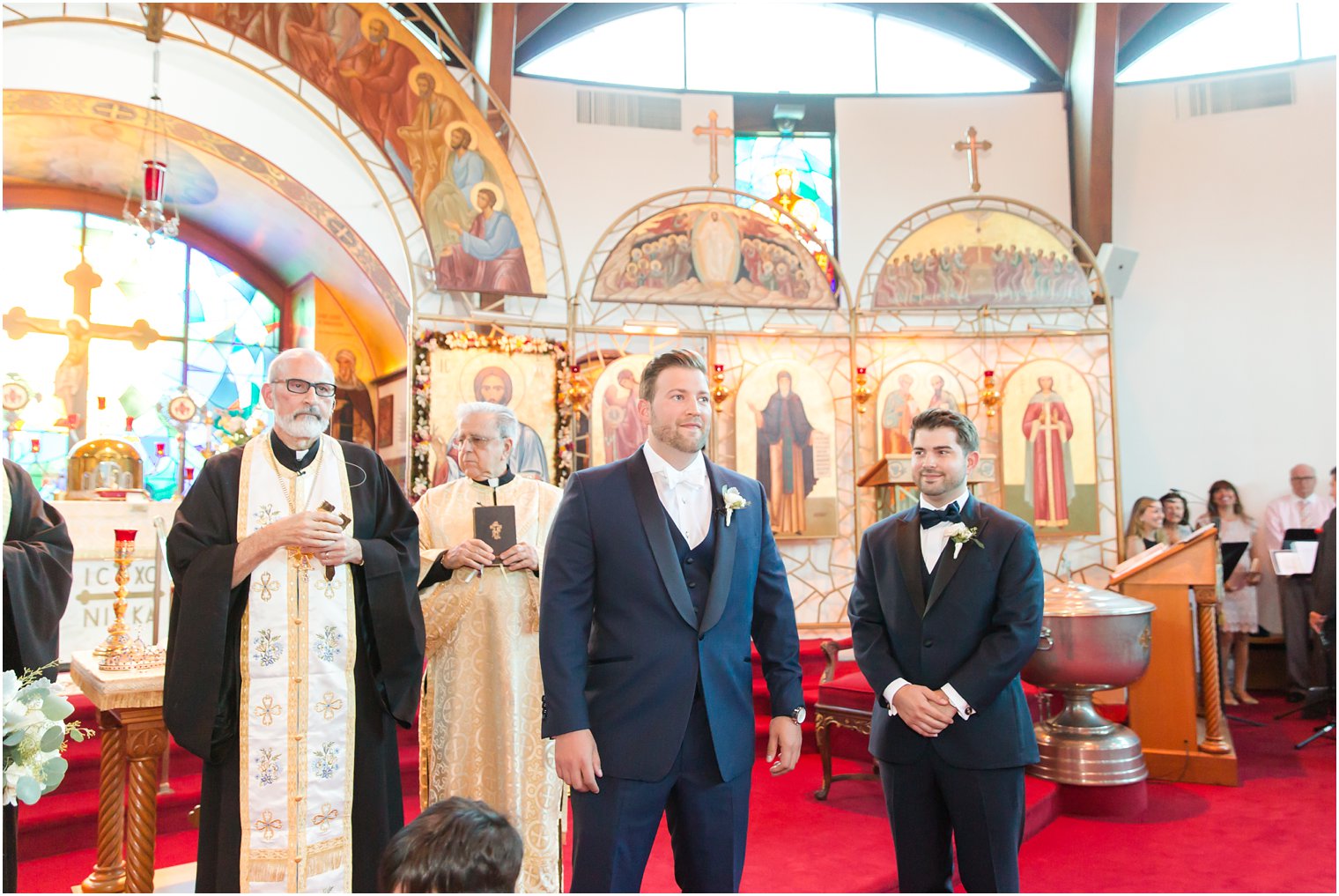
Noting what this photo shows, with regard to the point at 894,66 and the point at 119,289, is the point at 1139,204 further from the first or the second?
the point at 119,289

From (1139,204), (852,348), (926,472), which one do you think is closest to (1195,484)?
(1139,204)

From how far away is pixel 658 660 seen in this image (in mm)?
2572

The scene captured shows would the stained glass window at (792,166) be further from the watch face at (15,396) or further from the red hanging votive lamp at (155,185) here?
the watch face at (15,396)

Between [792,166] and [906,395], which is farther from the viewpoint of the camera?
[792,166]

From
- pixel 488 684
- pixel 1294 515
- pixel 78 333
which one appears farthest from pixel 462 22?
pixel 1294 515

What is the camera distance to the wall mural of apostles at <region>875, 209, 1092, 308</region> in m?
9.15

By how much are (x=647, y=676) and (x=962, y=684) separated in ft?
3.43

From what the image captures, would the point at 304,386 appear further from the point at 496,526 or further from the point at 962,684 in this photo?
the point at 962,684

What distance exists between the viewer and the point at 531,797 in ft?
12.7

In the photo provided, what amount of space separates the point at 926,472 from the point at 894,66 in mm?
9091

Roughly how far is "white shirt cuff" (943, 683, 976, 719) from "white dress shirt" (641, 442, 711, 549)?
94 cm

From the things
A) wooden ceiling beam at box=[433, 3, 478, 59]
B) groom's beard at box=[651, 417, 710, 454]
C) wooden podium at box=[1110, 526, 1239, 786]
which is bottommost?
wooden podium at box=[1110, 526, 1239, 786]

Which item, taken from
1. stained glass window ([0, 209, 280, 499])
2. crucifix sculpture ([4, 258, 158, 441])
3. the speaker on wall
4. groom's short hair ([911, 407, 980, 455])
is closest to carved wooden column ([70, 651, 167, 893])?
groom's short hair ([911, 407, 980, 455])

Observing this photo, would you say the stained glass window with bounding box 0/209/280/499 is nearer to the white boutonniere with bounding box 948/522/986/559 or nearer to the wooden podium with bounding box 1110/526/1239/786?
the white boutonniere with bounding box 948/522/986/559
